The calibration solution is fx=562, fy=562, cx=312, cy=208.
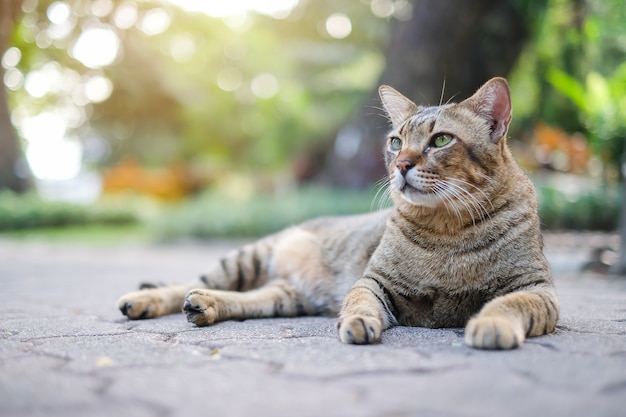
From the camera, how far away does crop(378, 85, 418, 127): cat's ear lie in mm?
3150

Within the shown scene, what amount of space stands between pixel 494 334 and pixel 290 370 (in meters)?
0.76

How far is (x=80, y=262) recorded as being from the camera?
23.8 feet

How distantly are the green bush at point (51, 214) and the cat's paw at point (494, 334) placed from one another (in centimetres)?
1207

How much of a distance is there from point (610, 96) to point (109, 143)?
816 inches

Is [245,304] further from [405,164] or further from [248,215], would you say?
[248,215]

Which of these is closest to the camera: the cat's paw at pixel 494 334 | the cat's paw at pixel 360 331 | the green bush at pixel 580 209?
the cat's paw at pixel 494 334

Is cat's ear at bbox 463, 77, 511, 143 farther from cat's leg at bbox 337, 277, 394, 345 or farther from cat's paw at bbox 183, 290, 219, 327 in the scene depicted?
cat's paw at bbox 183, 290, 219, 327

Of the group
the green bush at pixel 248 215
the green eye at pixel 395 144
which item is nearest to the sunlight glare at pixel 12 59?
the green bush at pixel 248 215

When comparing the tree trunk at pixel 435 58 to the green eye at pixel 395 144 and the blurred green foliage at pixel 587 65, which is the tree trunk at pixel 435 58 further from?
the green eye at pixel 395 144

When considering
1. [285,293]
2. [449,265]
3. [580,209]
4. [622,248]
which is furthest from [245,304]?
[580,209]

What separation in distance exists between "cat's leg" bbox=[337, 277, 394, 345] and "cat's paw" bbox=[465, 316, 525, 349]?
0.38 m

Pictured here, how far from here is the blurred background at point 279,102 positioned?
8250mm

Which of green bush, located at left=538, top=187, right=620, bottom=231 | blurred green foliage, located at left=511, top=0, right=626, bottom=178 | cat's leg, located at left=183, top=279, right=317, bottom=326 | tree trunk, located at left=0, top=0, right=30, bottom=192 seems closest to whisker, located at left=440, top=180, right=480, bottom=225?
cat's leg, located at left=183, top=279, right=317, bottom=326

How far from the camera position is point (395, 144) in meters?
2.97
